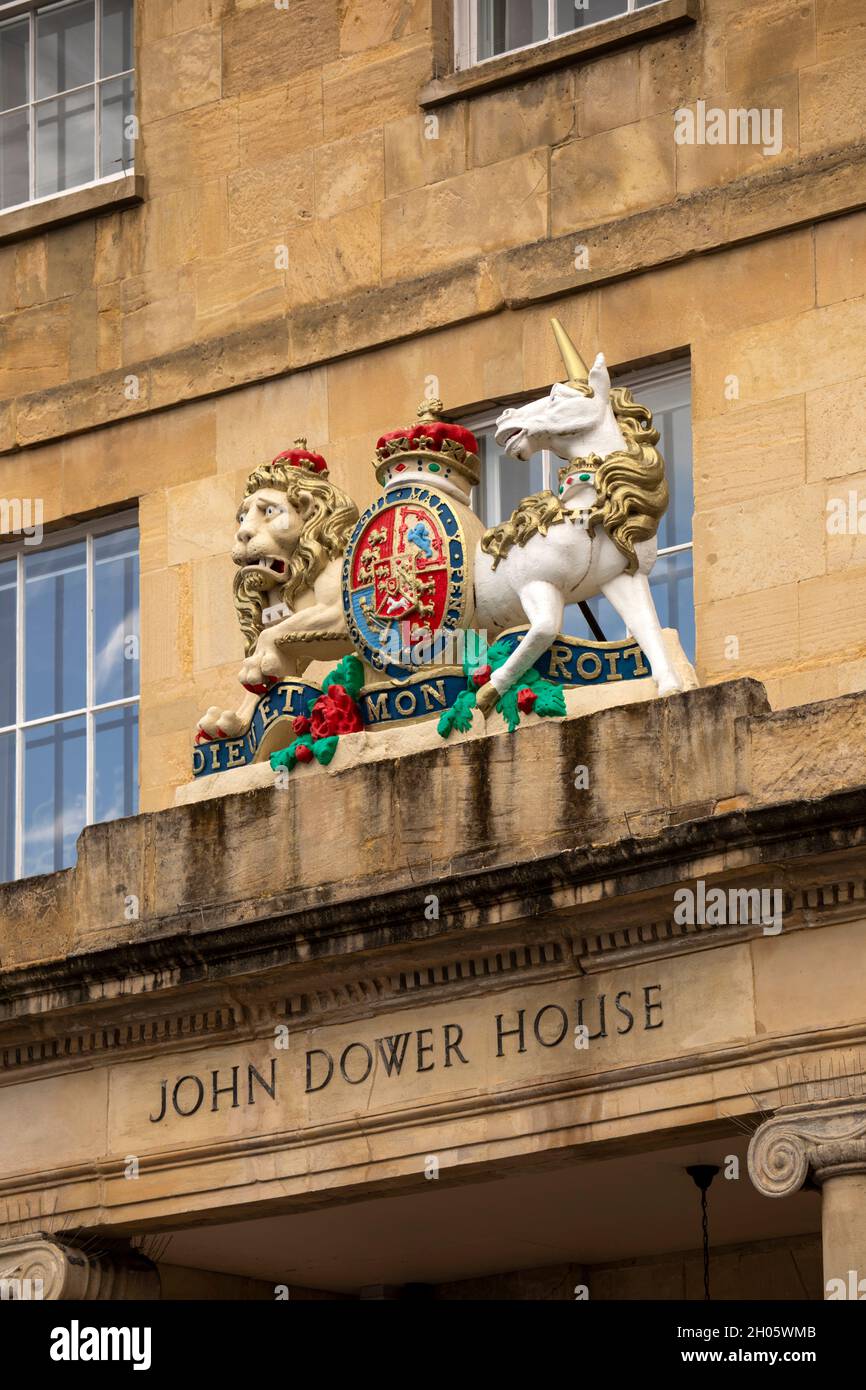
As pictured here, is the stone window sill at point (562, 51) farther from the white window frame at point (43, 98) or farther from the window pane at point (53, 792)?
the window pane at point (53, 792)

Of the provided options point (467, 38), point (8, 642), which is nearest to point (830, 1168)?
point (8, 642)

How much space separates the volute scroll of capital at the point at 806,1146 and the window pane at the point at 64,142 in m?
9.72

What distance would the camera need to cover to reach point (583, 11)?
22297 millimetres

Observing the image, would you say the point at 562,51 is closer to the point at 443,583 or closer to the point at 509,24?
the point at 509,24

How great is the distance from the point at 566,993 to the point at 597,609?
11.8 ft

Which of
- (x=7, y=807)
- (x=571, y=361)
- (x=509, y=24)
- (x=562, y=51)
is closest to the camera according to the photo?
(x=571, y=361)

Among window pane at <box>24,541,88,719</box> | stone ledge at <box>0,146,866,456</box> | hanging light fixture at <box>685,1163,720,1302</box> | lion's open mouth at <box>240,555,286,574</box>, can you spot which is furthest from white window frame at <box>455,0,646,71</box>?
hanging light fixture at <box>685,1163,720,1302</box>

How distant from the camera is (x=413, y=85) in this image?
74.5 feet

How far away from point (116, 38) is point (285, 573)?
568cm

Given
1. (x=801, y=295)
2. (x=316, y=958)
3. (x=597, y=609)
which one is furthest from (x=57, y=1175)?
(x=801, y=295)

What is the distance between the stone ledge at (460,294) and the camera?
20812 millimetres

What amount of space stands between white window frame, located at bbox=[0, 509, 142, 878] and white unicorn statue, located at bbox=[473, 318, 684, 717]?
440 centimetres

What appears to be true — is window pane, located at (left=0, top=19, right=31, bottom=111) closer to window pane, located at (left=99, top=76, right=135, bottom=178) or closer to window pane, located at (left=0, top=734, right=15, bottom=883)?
window pane, located at (left=99, top=76, right=135, bottom=178)

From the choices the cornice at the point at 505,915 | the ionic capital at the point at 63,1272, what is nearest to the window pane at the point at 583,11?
the cornice at the point at 505,915
